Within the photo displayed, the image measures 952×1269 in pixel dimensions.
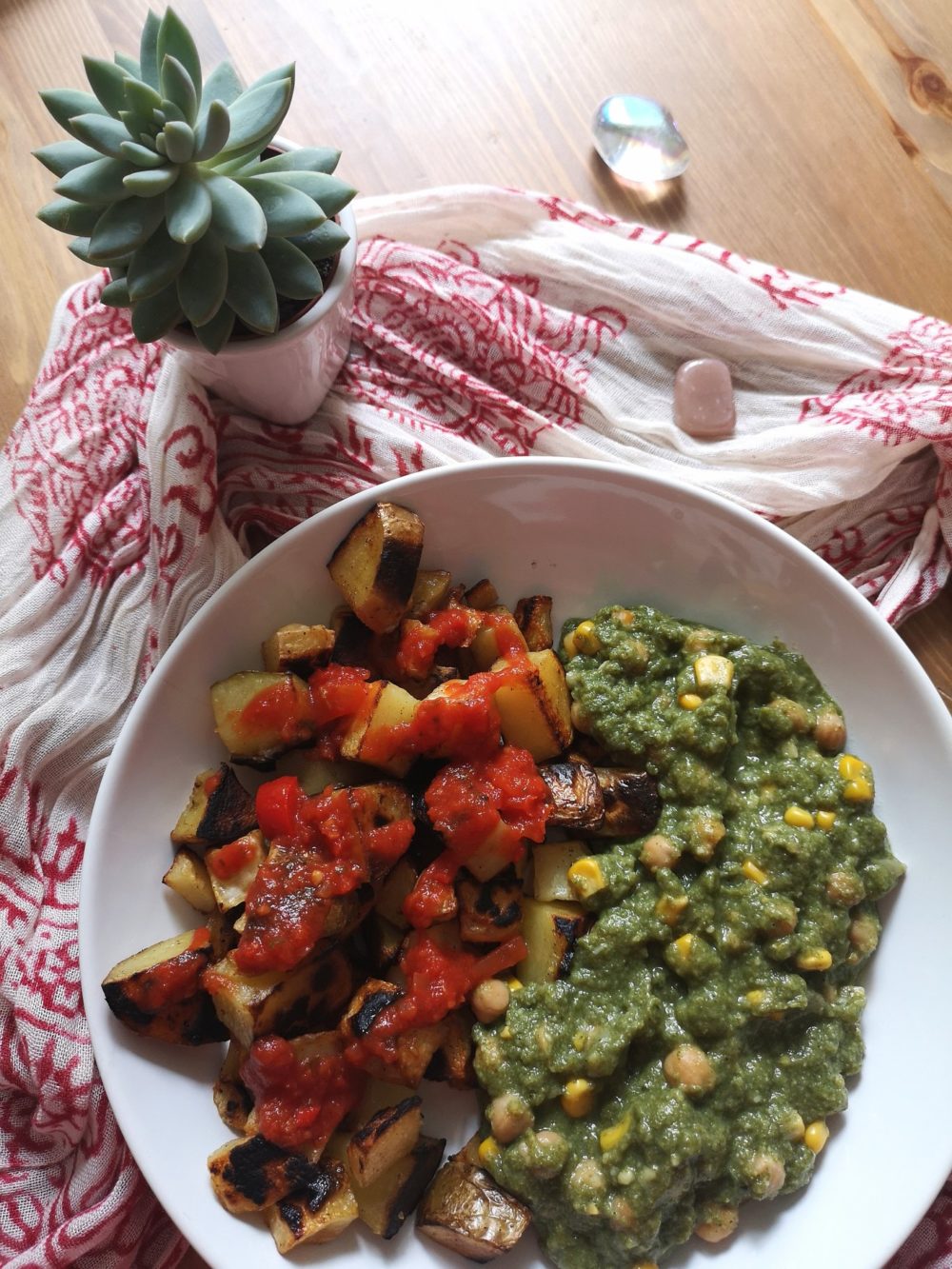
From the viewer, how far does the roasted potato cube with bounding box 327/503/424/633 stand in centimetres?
195

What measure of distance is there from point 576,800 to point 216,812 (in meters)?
0.67

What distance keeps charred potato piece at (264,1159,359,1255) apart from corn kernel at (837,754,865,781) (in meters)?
1.19

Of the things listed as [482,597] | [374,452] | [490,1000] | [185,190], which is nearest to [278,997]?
[490,1000]

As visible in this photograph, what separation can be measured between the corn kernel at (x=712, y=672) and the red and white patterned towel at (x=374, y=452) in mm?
463

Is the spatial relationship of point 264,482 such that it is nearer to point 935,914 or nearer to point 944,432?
point 944,432

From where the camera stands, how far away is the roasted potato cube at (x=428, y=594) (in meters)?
2.07

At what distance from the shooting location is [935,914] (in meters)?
2.01

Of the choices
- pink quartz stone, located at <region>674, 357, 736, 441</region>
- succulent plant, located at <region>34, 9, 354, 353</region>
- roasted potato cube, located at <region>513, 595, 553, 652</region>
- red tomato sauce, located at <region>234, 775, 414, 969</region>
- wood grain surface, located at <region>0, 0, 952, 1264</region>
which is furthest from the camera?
wood grain surface, located at <region>0, 0, 952, 1264</region>

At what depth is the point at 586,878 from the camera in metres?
1.91

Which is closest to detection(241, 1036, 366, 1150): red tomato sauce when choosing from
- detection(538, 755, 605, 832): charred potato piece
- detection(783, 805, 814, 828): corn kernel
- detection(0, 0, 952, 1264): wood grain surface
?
detection(538, 755, 605, 832): charred potato piece

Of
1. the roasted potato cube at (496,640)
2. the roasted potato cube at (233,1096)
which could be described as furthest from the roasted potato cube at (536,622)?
the roasted potato cube at (233,1096)

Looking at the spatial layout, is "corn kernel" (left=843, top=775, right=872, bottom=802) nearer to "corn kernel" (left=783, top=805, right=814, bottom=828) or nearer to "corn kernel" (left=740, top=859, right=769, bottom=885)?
"corn kernel" (left=783, top=805, right=814, bottom=828)

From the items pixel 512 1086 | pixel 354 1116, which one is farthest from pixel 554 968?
pixel 354 1116

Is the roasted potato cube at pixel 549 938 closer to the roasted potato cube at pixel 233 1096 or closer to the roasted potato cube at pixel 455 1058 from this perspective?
the roasted potato cube at pixel 455 1058
